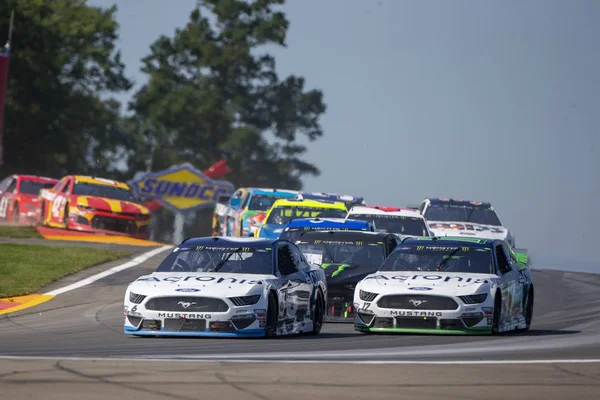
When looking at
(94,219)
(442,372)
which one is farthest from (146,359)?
(94,219)

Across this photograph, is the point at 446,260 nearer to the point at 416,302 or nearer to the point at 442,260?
the point at 442,260

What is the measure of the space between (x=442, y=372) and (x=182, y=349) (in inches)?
124

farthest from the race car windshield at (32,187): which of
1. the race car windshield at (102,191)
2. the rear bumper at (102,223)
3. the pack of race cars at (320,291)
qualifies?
the pack of race cars at (320,291)

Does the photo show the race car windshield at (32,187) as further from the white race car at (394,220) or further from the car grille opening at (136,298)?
the car grille opening at (136,298)

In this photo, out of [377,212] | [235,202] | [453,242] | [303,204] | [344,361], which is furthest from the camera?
[235,202]

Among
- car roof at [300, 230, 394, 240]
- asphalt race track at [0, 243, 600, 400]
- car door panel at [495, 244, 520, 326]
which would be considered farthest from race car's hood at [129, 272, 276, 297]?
car roof at [300, 230, 394, 240]

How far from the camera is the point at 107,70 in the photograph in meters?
74.8

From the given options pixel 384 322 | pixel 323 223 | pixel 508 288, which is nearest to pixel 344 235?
pixel 323 223

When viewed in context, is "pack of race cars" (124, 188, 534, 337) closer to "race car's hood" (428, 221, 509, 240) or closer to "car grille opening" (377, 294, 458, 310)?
"car grille opening" (377, 294, 458, 310)

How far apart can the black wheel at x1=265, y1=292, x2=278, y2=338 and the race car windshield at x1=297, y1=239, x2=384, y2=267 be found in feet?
15.5

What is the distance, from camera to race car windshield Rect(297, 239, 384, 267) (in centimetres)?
2038

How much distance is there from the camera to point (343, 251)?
811 inches

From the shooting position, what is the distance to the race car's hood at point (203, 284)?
15.3 meters

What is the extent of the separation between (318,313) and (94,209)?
66.6 feet
